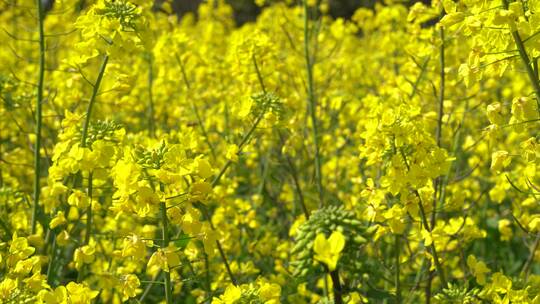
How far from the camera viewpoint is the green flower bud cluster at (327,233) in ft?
5.50

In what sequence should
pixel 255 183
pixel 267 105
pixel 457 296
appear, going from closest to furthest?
pixel 457 296 < pixel 267 105 < pixel 255 183

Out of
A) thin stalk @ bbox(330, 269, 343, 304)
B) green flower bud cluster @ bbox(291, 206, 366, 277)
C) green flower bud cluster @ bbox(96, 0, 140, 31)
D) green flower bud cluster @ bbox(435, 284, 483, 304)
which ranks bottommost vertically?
green flower bud cluster @ bbox(435, 284, 483, 304)

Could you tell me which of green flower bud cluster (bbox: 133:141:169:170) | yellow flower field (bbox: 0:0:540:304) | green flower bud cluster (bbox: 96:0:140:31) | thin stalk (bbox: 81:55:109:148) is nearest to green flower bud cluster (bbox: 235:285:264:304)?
yellow flower field (bbox: 0:0:540:304)

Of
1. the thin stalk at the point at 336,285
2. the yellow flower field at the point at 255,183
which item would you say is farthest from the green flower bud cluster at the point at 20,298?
the thin stalk at the point at 336,285

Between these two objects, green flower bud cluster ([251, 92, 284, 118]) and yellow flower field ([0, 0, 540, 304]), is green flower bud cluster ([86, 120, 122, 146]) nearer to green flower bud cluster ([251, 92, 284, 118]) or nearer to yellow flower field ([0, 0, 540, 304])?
yellow flower field ([0, 0, 540, 304])

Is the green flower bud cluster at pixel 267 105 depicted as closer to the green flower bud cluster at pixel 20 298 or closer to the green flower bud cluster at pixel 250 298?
the green flower bud cluster at pixel 250 298

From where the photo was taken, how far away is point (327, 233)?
174 centimetres

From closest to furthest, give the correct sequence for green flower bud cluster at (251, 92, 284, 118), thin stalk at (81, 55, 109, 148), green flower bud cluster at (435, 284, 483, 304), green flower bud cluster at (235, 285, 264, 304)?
green flower bud cluster at (235, 285, 264, 304) → green flower bud cluster at (435, 284, 483, 304) → thin stalk at (81, 55, 109, 148) → green flower bud cluster at (251, 92, 284, 118)

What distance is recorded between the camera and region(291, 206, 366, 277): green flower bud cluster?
1677 millimetres

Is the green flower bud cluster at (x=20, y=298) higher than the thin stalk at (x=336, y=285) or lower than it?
lower

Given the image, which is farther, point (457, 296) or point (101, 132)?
point (101, 132)

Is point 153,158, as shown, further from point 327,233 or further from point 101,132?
point 327,233

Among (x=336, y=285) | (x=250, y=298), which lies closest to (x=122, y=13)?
(x=250, y=298)

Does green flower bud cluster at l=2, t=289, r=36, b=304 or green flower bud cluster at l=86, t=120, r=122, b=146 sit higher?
green flower bud cluster at l=86, t=120, r=122, b=146
